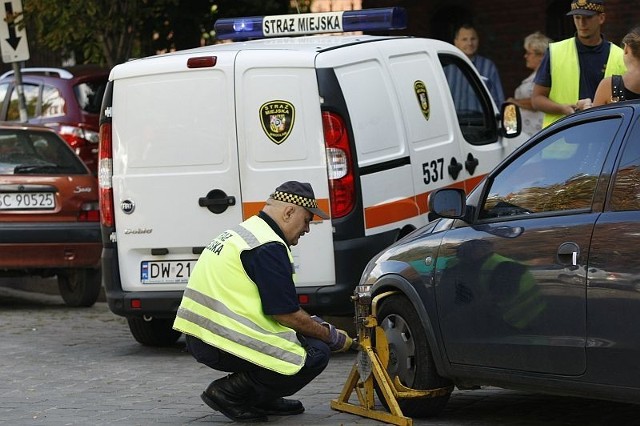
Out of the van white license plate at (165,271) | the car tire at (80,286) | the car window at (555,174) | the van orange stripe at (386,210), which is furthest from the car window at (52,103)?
the car window at (555,174)

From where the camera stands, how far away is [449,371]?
7.62 meters

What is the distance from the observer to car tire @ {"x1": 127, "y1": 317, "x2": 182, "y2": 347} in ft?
36.4

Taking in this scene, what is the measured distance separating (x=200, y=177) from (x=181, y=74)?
676mm

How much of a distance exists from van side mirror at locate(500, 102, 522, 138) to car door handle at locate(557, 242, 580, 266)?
4624 millimetres

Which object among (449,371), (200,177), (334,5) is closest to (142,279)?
(200,177)

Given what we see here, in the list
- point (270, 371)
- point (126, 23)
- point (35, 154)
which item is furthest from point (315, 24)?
point (126, 23)

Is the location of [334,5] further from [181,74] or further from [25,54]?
[181,74]

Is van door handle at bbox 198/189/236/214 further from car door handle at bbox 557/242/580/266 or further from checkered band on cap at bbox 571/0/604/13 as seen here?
car door handle at bbox 557/242/580/266

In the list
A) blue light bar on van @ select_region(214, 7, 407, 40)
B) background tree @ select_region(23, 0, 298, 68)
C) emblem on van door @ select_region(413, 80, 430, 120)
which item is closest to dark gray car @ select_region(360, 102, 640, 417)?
emblem on van door @ select_region(413, 80, 430, 120)

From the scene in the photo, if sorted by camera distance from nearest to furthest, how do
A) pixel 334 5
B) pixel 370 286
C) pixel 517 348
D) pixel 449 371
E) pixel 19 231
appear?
pixel 517 348 → pixel 449 371 → pixel 370 286 → pixel 19 231 → pixel 334 5

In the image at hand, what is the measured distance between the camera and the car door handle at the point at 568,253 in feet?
22.1

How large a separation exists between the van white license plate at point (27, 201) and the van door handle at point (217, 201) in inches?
134

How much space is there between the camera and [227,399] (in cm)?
796

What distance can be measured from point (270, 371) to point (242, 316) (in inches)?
12.7
